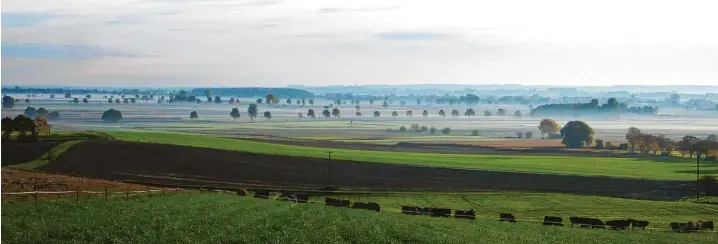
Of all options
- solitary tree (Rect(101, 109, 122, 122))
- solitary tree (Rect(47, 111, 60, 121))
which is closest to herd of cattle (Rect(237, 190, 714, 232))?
solitary tree (Rect(47, 111, 60, 121))

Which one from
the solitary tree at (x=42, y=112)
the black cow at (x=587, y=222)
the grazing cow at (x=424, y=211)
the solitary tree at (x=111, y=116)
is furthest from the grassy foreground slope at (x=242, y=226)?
the solitary tree at (x=111, y=116)

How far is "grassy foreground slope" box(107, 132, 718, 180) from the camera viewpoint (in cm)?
7794

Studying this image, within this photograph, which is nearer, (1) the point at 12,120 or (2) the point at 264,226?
(2) the point at 264,226

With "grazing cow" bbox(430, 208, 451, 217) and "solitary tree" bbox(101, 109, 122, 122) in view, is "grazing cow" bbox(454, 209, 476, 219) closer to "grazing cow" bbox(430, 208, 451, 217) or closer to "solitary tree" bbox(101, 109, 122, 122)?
"grazing cow" bbox(430, 208, 451, 217)

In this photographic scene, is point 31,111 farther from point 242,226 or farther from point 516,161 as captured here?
point 242,226

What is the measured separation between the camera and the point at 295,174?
227 feet

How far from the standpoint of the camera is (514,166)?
8119cm

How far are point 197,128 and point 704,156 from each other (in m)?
80.3

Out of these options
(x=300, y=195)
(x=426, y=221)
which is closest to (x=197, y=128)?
(x=300, y=195)

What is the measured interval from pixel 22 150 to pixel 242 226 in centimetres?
5337

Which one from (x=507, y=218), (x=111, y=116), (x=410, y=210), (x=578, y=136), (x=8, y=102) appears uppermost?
(x=8, y=102)

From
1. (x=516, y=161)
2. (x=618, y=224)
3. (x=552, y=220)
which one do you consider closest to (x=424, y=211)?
(x=552, y=220)

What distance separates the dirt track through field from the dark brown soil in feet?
8.29

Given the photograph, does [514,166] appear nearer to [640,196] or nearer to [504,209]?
[640,196]
